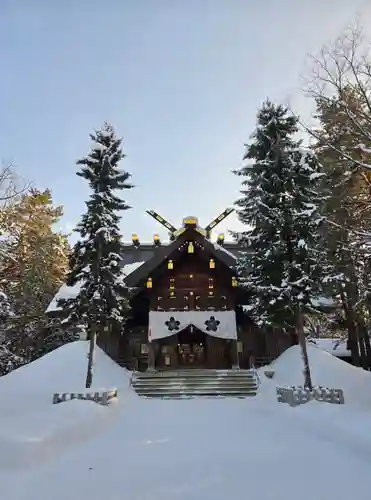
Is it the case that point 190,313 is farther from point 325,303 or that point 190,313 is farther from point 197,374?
point 325,303

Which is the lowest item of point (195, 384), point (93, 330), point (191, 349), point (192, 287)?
point (195, 384)

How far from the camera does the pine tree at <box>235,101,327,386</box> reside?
12.5 m

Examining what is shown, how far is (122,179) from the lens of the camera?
49.5ft

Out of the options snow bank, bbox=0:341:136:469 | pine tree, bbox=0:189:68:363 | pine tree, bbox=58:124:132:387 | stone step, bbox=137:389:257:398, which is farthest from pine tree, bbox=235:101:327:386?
pine tree, bbox=0:189:68:363

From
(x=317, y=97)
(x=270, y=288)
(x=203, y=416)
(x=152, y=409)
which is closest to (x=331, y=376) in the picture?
(x=270, y=288)

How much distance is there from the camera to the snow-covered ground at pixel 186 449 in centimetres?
447

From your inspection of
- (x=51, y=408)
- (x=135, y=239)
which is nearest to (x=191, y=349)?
(x=135, y=239)

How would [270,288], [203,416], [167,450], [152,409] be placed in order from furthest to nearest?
1. [270,288]
2. [152,409]
3. [203,416]
4. [167,450]

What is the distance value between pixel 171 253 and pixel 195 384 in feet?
22.1

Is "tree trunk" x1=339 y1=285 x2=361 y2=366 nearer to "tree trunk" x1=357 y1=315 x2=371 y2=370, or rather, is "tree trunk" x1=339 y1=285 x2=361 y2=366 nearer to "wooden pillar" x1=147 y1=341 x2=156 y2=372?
"tree trunk" x1=357 y1=315 x2=371 y2=370

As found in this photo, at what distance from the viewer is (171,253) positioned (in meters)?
18.5

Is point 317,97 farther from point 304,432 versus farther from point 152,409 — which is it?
point 152,409

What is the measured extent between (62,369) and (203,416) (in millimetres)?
7832

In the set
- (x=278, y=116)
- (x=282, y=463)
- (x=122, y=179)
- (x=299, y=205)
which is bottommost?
(x=282, y=463)
